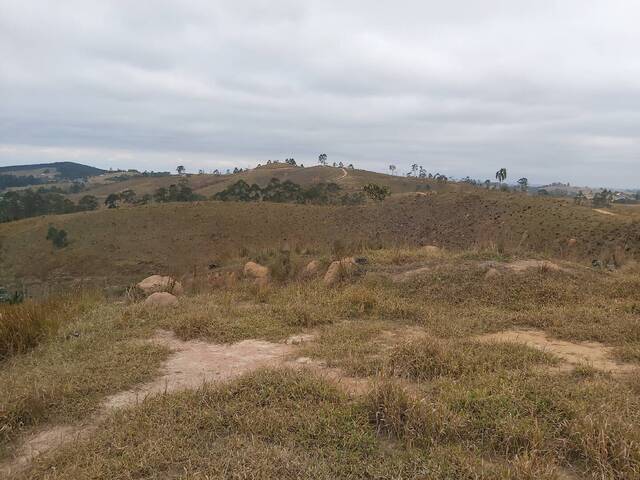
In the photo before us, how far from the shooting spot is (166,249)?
30672mm

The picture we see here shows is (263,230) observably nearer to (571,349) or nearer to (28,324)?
(28,324)

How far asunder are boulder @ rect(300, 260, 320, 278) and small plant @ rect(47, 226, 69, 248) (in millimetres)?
28027

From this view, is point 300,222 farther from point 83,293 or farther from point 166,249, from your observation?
point 83,293

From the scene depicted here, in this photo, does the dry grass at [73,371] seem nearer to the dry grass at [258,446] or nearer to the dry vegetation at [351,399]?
the dry vegetation at [351,399]

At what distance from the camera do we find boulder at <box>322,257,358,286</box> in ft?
27.0

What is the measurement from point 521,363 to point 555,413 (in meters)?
1.04

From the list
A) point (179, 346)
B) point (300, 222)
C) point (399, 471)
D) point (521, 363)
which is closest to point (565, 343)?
point (521, 363)

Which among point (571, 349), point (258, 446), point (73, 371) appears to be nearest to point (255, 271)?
point (73, 371)

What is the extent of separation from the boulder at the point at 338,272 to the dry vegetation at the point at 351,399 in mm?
1722

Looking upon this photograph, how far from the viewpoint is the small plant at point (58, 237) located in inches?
1240

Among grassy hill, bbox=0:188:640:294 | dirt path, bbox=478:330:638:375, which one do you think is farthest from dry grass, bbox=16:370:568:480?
grassy hill, bbox=0:188:640:294

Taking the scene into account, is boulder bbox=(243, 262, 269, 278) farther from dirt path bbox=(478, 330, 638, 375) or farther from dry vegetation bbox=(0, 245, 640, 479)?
dirt path bbox=(478, 330, 638, 375)

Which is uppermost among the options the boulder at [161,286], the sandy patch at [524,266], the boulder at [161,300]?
the sandy patch at [524,266]

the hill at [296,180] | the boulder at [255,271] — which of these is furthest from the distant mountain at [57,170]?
the boulder at [255,271]
